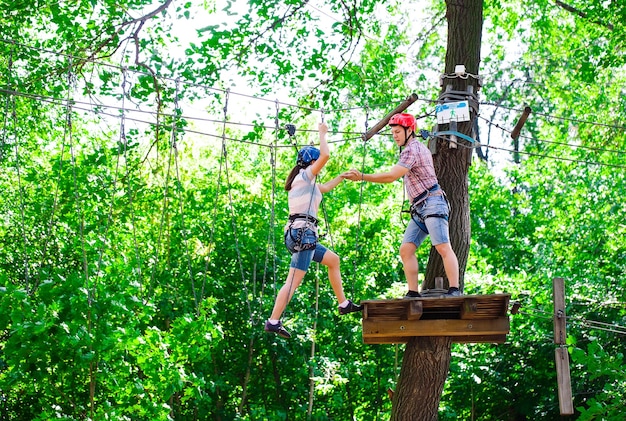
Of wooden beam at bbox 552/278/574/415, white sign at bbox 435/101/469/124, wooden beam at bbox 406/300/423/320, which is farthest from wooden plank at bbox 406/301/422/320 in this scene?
white sign at bbox 435/101/469/124

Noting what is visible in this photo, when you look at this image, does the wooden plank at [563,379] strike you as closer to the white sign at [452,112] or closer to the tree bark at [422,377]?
the tree bark at [422,377]

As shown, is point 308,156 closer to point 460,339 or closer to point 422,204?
point 422,204

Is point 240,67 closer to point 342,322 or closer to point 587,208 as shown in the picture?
point 342,322

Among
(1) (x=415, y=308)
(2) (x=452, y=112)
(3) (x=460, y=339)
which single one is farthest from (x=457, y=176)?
(1) (x=415, y=308)

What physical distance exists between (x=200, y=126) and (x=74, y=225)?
2956 millimetres

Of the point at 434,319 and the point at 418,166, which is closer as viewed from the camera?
the point at 418,166

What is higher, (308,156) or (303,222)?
(308,156)

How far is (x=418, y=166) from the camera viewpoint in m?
5.69

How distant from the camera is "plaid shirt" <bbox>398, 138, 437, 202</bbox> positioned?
5660 millimetres

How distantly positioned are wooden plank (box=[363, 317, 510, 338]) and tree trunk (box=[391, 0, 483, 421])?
18.0 inches

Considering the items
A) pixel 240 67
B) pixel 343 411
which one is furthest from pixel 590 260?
pixel 240 67

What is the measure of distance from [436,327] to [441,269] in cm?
63

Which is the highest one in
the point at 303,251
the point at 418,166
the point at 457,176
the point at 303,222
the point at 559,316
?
the point at 457,176

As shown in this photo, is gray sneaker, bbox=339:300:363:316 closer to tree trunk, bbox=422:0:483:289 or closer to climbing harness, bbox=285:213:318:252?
climbing harness, bbox=285:213:318:252
